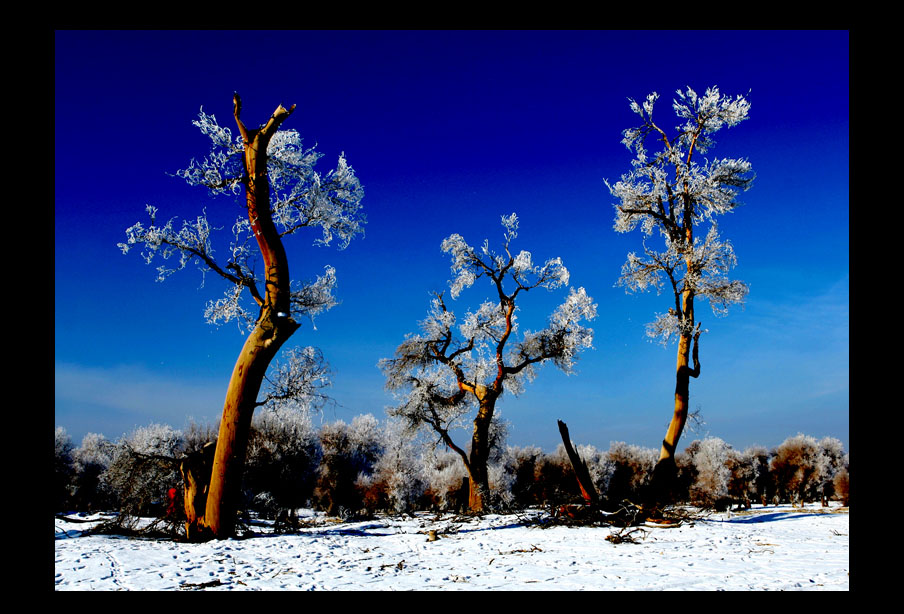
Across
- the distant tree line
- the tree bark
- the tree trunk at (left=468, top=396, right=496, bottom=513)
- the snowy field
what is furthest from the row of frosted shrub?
the snowy field

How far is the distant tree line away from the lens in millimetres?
26875

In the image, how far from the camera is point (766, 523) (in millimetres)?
10492

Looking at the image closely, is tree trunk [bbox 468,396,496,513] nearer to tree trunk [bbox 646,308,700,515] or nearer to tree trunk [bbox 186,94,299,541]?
tree trunk [bbox 646,308,700,515]

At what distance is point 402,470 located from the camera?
38.7 metres

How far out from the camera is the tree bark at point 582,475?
1093cm

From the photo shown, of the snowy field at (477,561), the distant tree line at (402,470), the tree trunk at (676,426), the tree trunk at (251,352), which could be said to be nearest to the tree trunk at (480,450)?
the distant tree line at (402,470)

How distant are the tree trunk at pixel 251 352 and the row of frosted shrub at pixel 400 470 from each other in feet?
32.6

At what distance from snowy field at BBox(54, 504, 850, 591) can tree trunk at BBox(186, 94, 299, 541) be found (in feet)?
2.72

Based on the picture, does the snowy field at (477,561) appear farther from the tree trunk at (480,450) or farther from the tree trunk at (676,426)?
the tree trunk at (480,450)

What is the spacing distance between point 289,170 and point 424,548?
7.86 meters

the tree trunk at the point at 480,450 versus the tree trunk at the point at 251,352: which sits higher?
the tree trunk at the point at 251,352
